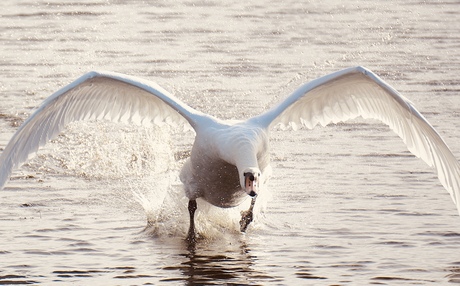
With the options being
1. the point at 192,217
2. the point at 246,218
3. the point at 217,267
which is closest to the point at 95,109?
the point at 192,217

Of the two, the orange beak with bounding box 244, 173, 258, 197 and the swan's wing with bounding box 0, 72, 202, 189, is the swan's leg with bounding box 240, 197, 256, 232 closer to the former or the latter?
the swan's wing with bounding box 0, 72, 202, 189

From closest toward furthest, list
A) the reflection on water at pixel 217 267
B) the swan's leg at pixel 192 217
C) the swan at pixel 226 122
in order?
the reflection on water at pixel 217 267 < the swan at pixel 226 122 < the swan's leg at pixel 192 217

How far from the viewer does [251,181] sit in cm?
984

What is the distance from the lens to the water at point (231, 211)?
10594 mm

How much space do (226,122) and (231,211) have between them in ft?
4.32

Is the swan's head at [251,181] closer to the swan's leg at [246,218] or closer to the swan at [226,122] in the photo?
the swan at [226,122]

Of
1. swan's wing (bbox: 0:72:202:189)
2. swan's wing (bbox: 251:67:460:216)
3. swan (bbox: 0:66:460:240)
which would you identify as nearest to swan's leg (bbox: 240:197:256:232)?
swan (bbox: 0:66:460:240)

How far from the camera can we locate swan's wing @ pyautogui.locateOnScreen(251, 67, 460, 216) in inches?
439

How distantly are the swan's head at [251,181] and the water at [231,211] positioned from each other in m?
0.87

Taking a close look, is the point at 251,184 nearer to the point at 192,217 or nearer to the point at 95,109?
the point at 192,217

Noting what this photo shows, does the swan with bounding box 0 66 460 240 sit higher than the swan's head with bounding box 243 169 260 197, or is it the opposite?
the swan with bounding box 0 66 460 240

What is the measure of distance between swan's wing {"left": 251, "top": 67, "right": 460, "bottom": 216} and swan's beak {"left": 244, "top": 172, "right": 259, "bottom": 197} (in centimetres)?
142

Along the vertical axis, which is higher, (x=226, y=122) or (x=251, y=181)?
(x=226, y=122)

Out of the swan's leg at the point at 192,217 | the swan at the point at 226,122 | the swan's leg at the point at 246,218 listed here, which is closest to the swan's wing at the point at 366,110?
the swan at the point at 226,122
